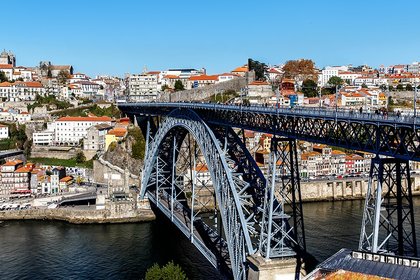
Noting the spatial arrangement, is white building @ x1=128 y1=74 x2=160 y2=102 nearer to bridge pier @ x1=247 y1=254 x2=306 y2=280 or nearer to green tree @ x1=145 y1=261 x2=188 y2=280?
green tree @ x1=145 y1=261 x2=188 y2=280

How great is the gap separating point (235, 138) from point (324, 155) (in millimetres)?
29812

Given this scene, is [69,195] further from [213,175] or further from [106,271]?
[213,175]

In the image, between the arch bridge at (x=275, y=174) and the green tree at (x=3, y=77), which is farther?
the green tree at (x=3, y=77)

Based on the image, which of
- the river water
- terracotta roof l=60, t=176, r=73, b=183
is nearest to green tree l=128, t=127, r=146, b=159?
terracotta roof l=60, t=176, r=73, b=183

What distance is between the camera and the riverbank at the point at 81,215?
3591 centimetres

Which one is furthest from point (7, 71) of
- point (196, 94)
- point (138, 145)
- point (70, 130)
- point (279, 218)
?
point (279, 218)

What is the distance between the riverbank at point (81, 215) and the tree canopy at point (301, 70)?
39.4 m

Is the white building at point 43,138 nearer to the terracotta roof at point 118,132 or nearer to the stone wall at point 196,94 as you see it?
the terracotta roof at point 118,132

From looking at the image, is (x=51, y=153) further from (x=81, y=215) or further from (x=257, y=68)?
(x=257, y=68)

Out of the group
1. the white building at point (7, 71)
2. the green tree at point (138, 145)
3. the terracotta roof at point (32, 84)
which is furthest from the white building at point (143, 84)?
the green tree at point (138, 145)

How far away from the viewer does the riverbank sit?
118 ft

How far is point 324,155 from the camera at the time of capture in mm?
48656

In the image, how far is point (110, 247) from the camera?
29.6 m

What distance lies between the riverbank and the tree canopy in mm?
39406
